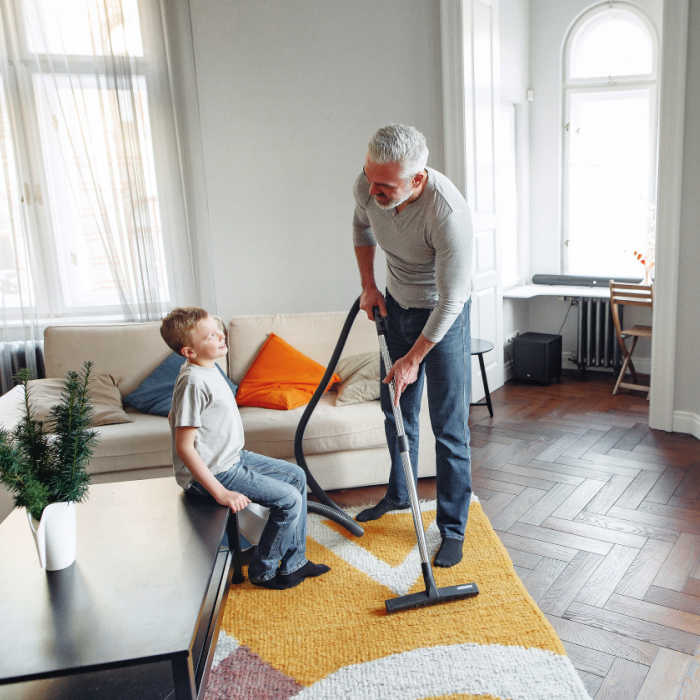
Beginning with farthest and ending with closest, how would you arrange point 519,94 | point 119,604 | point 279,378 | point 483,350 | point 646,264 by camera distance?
1. point 519,94
2. point 646,264
3. point 483,350
4. point 279,378
5. point 119,604

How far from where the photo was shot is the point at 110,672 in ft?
5.65

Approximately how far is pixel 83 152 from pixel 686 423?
11.9 feet

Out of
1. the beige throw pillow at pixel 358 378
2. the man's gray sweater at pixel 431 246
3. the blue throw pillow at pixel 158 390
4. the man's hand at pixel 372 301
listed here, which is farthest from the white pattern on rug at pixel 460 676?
the blue throw pillow at pixel 158 390

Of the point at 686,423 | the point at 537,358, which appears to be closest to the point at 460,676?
the point at 686,423

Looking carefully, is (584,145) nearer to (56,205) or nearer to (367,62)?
(367,62)

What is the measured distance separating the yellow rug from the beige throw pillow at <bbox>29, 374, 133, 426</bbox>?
1.11 m

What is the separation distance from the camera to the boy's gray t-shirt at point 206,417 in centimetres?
212

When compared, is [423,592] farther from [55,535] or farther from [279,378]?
[279,378]

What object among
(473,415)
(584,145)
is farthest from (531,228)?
(473,415)

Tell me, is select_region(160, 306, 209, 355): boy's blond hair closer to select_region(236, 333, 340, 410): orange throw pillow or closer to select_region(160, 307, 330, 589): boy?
select_region(160, 307, 330, 589): boy

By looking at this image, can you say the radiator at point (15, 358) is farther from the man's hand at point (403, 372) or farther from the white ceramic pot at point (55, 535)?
the man's hand at point (403, 372)

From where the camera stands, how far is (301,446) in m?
2.76

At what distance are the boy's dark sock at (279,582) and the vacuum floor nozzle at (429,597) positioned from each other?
0.34 m

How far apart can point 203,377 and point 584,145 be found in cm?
392
